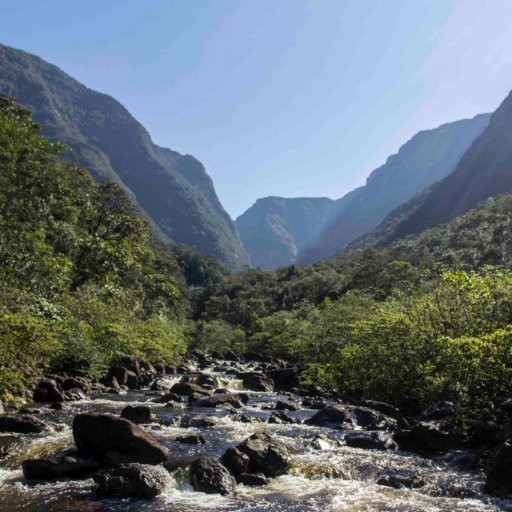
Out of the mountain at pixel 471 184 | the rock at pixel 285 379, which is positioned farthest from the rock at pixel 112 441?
the mountain at pixel 471 184

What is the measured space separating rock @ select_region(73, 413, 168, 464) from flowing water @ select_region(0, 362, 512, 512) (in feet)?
2.51

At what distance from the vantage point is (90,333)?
2323 centimetres

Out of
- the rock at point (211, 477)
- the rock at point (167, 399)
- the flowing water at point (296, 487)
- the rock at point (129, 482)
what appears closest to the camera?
the flowing water at point (296, 487)

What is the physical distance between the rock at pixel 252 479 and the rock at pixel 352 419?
18.6 feet

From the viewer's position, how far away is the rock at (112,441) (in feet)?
32.9

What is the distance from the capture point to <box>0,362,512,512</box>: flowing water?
8375 millimetres

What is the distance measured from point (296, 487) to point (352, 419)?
6.11 metres

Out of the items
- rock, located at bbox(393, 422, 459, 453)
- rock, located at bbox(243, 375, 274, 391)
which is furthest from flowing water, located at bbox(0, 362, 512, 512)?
rock, located at bbox(243, 375, 274, 391)

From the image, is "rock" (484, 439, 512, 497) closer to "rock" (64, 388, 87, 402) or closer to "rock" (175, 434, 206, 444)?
"rock" (175, 434, 206, 444)

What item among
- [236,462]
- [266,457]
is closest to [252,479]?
[236,462]

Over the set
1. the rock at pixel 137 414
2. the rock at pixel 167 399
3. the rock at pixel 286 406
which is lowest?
the rock at pixel 286 406

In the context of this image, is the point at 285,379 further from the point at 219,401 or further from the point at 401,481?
the point at 401,481

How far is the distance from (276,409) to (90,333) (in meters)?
10.4

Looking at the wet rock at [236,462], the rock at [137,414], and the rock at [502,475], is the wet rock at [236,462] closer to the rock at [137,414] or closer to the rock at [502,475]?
the rock at [502,475]
